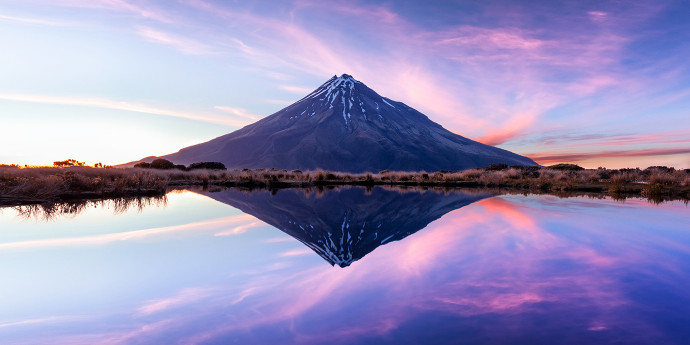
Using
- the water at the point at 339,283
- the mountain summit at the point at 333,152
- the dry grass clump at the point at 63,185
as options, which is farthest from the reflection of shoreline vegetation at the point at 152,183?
the mountain summit at the point at 333,152

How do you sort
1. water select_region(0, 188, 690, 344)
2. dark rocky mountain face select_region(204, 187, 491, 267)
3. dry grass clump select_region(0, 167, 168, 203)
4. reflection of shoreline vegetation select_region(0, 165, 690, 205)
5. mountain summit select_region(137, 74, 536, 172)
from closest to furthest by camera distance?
water select_region(0, 188, 690, 344)
dark rocky mountain face select_region(204, 187, 491, 267)
dry grass clump select_region(0, 167, 168, 203)
reflection of shoreline vegetation select_region(0, 165, 690, 205)
mountain summit select_region(137, 74, 536, 172)

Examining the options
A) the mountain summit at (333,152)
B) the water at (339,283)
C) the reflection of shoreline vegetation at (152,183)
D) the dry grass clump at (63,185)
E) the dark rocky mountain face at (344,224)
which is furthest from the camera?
the mountain summit at (333,152)

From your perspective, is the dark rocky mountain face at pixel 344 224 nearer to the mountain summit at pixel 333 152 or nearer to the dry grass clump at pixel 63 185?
the dry grass clump at pixel 63 185

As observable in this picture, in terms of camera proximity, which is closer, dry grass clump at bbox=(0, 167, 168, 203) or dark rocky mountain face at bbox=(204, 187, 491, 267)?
dark rocky mountain face at bbox=(204, 187, 491, 267)

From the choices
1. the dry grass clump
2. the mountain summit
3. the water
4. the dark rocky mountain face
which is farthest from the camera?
the mountain summit

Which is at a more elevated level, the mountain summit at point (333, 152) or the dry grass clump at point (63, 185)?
the mountain summit at point (333, 152)

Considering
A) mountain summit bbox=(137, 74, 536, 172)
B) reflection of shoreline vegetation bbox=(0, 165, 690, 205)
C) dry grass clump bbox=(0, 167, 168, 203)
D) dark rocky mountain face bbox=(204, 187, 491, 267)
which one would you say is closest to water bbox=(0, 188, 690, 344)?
dark rocky mountain face bbox=(204, 187, 491, 267)

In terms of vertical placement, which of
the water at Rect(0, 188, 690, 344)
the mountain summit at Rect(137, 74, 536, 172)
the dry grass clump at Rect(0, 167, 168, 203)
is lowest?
the water at Rect(0, 188, 690, 344)

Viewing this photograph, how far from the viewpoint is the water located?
3.61m

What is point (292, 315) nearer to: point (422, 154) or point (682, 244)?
point (682, 244)

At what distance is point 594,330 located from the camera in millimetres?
3627

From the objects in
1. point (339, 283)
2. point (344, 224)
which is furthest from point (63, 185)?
point (339, 283)

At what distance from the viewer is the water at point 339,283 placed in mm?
3609

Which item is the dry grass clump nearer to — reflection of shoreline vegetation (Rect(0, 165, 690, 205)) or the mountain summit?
reflection of shoreline vegetation (Rect(0, 165, 690, 205))
